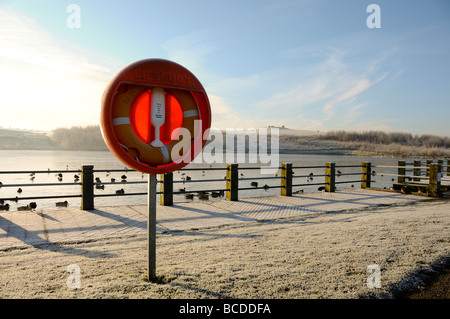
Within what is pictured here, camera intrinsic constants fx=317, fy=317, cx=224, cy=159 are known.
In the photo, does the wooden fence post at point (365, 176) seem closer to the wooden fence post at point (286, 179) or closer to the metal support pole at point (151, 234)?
the wooden fence post at point (286, 179)

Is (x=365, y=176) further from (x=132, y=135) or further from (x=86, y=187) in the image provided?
(x=132, y=135)

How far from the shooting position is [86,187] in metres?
7.50

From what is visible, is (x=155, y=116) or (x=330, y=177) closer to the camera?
(x=155, y=116)

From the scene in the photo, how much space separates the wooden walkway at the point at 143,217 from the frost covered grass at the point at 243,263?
544 mm

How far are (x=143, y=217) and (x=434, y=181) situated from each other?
1019 centimetres

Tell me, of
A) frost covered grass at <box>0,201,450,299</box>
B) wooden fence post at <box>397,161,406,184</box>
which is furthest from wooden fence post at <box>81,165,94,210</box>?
wooden fence post at <box>397,161,406,184</box>

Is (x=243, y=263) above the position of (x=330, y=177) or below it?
below

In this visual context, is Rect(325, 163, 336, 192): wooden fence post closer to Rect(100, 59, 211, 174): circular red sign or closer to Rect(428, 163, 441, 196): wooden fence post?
Rect(428, 163, 441, 196): wooden fence post

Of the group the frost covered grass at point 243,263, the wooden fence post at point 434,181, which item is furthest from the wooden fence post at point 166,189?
the wooden fence post at point 434,181

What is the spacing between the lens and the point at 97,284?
10.1ft

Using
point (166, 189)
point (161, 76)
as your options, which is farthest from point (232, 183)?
point (161, 76)

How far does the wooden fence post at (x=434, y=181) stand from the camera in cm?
1116

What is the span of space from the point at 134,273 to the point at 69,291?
26.5 inches
